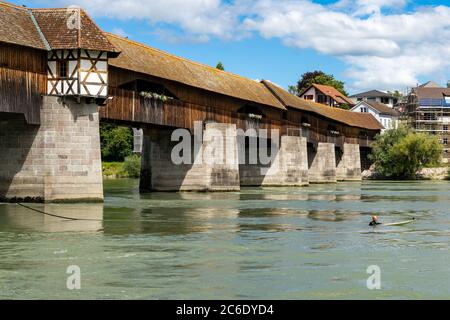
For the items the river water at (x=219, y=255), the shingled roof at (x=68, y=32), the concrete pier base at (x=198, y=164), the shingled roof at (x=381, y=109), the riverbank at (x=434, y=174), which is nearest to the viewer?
the river water at (x=219, y=255)

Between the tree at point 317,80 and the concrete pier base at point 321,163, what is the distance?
47.9 metres

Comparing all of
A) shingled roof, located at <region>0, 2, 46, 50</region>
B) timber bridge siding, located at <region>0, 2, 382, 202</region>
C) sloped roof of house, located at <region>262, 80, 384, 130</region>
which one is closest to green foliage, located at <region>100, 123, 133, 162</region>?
sloped roof of house, located at <region>262, 80, 384, 130</region>

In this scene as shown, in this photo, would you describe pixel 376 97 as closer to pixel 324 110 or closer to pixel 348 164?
pixel 348 164

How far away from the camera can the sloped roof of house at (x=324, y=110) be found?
174ft

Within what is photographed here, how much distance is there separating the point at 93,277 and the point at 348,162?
199 ft

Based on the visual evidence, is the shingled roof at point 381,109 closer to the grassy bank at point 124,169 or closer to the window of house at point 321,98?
the window of house at point 321,98

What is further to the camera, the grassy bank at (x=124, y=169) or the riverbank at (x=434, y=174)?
the grassy bank at (x=124, y=169)

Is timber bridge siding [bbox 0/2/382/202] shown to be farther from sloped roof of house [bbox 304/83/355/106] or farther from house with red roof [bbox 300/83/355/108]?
sloped roof of house [bbox 304/83/355/106]

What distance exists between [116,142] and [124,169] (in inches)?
285

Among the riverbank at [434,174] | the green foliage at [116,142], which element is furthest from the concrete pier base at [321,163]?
the green foliage at [116,142]

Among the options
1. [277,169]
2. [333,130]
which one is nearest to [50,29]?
[277,169]
